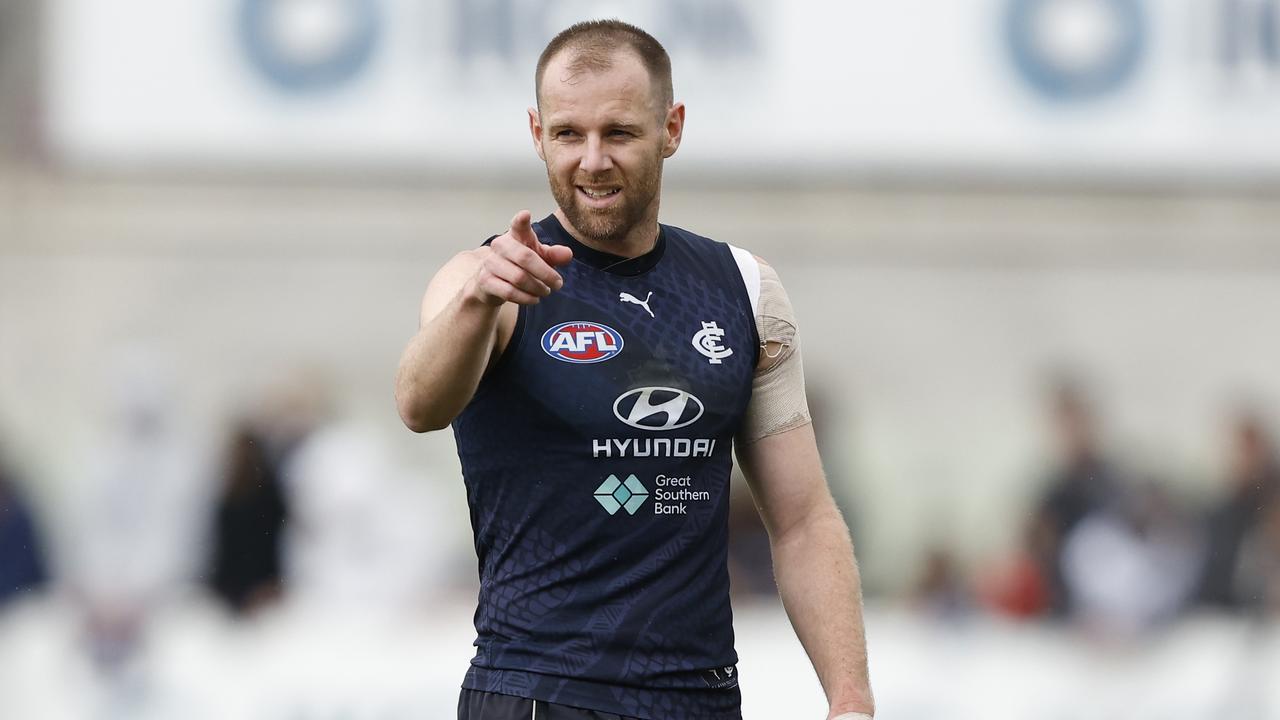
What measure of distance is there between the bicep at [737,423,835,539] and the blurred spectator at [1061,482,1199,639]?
226 inches

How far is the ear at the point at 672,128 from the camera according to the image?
3.13m

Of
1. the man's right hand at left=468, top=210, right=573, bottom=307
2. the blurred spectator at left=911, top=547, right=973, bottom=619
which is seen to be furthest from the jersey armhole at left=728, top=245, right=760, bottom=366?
the blurred spectator at left=911, top=547, right=973, bottom=619

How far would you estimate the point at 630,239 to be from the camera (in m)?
3.13

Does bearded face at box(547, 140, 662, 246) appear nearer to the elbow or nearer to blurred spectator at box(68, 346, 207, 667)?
the elbow

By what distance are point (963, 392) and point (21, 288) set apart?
584 centimetres

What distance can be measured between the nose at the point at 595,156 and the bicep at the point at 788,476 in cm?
61

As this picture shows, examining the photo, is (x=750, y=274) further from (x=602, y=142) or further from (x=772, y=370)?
(x=602, y=142)

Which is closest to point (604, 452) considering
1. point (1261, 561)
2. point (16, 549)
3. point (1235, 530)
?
point (1235, 530)

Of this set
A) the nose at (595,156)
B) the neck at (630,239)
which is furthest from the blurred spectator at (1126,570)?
the nose at (595,156)

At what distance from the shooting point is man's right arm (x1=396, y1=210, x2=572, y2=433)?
2.62 metres

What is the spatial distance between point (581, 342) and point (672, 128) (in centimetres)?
47

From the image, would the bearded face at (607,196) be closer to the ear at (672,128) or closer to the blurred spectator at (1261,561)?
the ear at (672,128)

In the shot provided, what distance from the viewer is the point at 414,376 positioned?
2773 millimetres

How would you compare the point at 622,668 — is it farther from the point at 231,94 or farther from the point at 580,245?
the point at 231,94
